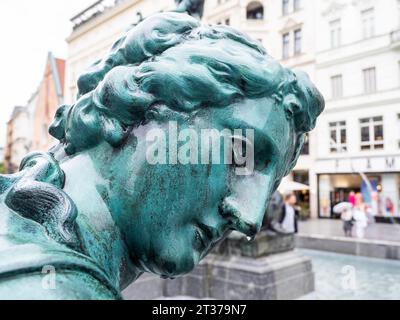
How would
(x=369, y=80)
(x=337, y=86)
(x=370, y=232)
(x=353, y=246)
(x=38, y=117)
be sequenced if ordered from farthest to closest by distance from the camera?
1. (x=38, y=117)
2. (x=337, y=86)
3. (x=369, y=80)
4. (x=370, y=232)
5. (x=353, y=246)

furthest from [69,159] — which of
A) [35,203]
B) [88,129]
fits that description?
[35,203]

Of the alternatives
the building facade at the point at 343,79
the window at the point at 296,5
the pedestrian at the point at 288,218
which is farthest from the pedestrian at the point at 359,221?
the window at the point at 296,5

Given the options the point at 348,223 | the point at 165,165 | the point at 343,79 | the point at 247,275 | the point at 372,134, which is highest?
the point at 343,79

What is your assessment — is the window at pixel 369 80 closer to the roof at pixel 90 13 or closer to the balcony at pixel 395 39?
the balcony at pixel 395 39

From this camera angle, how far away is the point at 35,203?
701mm

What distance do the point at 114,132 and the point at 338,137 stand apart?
18.9 meters

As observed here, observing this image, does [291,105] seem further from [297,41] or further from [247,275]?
[297,41]

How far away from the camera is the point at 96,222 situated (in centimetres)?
78

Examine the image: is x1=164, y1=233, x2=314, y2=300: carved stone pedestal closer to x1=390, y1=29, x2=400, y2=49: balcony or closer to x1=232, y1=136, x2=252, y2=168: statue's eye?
x1=232, y1=136, x2=252, y2=168: statue's eye

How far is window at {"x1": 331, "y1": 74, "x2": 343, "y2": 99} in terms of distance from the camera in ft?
60.5

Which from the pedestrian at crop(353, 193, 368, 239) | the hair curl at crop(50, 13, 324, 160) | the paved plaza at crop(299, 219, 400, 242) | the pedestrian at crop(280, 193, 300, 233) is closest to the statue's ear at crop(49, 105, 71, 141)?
the hair curl at crop(50, 13, 324, 160)

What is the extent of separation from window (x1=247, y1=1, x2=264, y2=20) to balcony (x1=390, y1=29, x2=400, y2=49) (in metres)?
7.16

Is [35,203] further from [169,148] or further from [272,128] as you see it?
[272,128]

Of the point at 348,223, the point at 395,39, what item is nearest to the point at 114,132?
the point at 348,223
